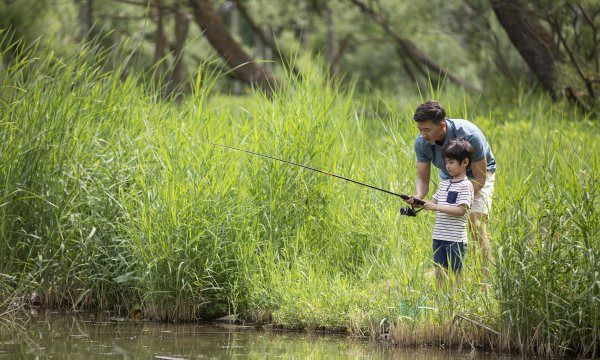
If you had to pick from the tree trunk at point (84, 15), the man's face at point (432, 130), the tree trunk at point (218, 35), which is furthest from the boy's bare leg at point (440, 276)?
the tree trunk at point (84, 15)

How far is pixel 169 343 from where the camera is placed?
221 inches

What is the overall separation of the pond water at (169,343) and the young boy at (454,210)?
0.58 metres

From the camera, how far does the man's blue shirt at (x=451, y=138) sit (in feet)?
19.5

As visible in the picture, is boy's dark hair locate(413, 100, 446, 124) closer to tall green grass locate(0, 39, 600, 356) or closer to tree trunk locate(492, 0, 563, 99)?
tall green grass locate(0, 39, 600, 356)

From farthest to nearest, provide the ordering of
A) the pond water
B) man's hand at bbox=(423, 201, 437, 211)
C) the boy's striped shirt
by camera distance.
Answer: the boy's striped shirt → man's hand at bbox=(423, 201, 437, 211) → the pond water

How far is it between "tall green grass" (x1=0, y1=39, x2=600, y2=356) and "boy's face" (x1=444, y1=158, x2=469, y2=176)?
1.12 ft

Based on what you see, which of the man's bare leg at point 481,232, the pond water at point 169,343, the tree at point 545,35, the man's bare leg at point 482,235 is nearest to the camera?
the pond water at point 169,343

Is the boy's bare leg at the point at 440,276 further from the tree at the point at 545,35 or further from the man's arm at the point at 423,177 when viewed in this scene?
the tree at the point at 545,35

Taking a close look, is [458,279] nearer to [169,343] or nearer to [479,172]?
[479,172]

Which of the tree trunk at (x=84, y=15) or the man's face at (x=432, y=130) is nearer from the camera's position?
the man's face at (x=432, y=130)

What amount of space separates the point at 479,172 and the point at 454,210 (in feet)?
1.57

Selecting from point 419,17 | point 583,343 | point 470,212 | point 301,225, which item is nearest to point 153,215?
point 301,225

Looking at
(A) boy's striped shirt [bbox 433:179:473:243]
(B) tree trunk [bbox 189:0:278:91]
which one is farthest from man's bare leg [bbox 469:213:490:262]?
(B) tree trunk [bbox 189:0:278:91]

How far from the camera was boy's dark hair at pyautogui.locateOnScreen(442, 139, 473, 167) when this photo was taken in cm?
573
